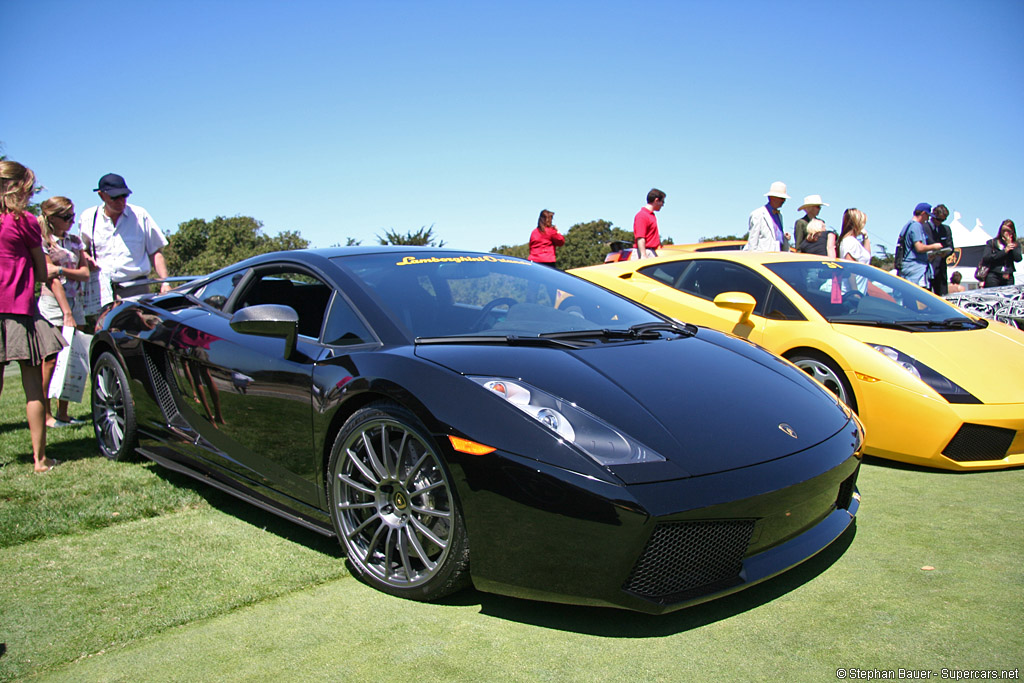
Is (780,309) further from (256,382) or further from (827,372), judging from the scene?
(256,382)

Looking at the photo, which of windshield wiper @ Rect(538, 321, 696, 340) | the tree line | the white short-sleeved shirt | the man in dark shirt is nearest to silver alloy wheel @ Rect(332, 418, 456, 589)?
windshield wiper @ Rect(538, 321, 696, 340)

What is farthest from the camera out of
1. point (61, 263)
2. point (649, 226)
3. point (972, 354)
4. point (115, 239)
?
point (649, 226)

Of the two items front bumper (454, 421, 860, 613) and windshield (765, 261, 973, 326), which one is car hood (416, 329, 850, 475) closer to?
front bumper (454, 421, 860, 613)

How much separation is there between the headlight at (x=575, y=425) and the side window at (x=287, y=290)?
1196 millimetres

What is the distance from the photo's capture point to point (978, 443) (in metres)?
3.94

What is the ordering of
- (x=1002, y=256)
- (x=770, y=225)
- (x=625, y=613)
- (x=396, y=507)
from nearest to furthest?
(x=625, y=613) < (x=396, y=507) < (x=770, y=225) < (x=1002, y=256)

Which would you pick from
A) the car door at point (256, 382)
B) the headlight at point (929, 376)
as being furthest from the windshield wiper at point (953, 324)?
the car door at point (256, 382)

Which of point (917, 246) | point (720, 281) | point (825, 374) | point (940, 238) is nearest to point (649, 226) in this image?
point (917, 246)

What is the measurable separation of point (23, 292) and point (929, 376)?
4.86m

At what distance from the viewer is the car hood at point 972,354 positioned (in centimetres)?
407

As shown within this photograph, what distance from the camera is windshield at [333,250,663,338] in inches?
120

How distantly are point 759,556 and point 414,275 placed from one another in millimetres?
1768

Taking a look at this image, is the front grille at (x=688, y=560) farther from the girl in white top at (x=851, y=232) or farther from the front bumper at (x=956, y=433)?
the girl in white top at (x=851, y=232)

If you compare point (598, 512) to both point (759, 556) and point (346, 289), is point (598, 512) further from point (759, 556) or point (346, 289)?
point (346, 289)
